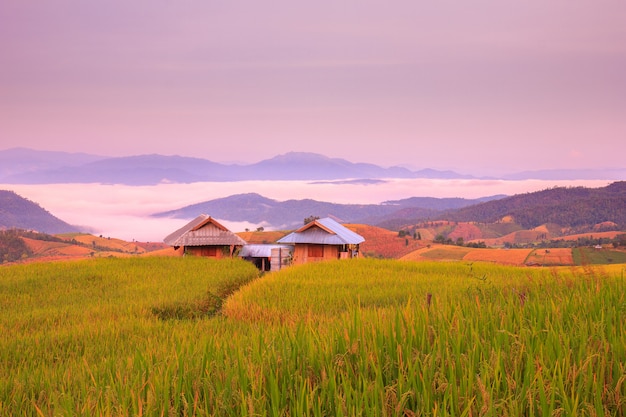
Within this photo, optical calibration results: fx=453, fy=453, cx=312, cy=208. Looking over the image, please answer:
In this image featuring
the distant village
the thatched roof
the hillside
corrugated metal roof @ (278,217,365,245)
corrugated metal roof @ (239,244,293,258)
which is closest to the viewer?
the thatched roof

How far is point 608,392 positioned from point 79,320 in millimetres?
12951

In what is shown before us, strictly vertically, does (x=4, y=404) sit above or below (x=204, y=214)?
below

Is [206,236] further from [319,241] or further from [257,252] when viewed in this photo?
[257,252]

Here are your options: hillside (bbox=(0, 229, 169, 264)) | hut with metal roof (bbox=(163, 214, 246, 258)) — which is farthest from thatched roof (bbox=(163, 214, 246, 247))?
hillside (bbox=(0, 229, 169, 264))

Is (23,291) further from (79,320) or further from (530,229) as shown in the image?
(530,229)

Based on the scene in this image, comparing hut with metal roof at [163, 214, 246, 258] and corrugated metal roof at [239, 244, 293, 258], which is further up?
hut with metal roof at [163, 214, 246, 258]

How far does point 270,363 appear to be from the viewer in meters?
3.56

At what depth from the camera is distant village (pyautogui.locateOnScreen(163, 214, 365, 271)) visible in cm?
3547

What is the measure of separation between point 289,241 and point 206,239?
702 cm

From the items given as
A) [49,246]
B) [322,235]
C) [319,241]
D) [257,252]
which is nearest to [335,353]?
[319,241]

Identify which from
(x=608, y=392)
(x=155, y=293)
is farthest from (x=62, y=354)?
(x=608, y=392)

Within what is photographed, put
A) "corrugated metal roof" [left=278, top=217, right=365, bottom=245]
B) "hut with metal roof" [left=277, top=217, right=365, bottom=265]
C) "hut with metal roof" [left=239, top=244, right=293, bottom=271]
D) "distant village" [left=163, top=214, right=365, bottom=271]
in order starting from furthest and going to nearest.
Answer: "hut with metal roof" [left=239, top=244, right=293, bottom=271] → "hut with metal roof" [left=277, top=217, right=365, bottom=265] → "corrugated metal roof" [left=278, top=217, right=365, bottom=245] → "distant village" [left=163, top=214, right=365, bottom=271]

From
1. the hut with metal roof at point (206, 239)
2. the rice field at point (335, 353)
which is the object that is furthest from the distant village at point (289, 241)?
the rice field at point (335, 353)

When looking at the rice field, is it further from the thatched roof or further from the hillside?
the hillside
